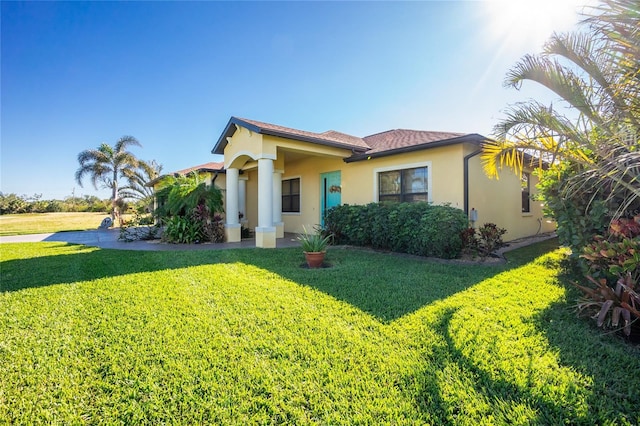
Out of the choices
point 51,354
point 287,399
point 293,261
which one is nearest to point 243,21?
point 293,261

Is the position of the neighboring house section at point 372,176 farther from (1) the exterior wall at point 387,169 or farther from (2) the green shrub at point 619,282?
(2) the green shrub at point 619,282

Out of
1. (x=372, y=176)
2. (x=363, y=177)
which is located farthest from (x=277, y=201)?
(x=372, y=176)

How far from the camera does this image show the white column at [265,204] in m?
10.3

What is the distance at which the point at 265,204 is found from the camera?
1041 cm

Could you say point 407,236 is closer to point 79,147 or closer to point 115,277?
point 115,277

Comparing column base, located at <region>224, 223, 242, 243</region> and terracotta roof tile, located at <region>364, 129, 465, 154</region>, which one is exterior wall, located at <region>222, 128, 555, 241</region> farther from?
column base, located at <region>224, 223, 242, 243</region>

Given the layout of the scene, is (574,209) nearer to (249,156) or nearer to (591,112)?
(591,112)

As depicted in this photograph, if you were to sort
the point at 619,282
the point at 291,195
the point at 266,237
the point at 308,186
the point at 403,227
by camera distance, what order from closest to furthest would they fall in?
the point at 619,282
the point at 403,227
the point at 266,237
the point at 308,186
the point at 291,195

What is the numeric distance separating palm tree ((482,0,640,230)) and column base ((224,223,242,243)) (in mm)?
9946

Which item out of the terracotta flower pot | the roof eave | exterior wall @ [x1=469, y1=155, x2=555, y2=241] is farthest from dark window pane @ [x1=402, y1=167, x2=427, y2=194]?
the terracotta flower pot

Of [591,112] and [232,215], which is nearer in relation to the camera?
[591,112]

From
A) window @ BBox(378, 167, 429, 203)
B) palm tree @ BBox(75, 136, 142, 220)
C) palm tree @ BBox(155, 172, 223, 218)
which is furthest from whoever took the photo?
palm tree @ BBox(75, 136, 142, 220)

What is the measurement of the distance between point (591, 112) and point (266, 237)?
28.9ft

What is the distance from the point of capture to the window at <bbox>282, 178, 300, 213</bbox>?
15242 mm
